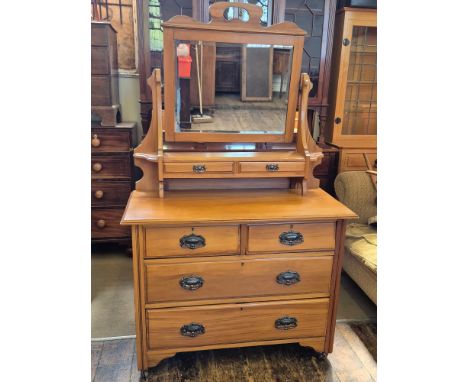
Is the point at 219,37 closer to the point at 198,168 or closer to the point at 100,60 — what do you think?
the point at 198,168

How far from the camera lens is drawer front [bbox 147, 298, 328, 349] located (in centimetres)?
140

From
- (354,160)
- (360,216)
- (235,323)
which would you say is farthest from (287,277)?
(354,160)

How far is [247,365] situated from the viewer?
60.6 inches

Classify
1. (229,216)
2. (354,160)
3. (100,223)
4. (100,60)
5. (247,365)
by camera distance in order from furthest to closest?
(354,160), (100,223), (100,60), (247,365), (229,216)

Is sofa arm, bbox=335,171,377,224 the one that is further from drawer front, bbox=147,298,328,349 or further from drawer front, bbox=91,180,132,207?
drawer front, bbox=91,180,132,207

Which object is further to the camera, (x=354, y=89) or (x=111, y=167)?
(x=354, y=89)

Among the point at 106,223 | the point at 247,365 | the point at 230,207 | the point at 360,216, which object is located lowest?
the point at 247,365

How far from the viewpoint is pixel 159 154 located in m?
1.43

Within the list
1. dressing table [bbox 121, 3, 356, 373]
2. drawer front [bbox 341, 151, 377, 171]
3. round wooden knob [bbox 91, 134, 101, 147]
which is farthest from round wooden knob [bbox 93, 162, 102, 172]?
drawer front [bbox 341, 151, 377, 171]

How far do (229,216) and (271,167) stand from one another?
12.9 inches

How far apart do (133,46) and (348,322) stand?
2221 millimetres

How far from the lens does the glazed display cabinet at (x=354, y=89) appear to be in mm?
2201

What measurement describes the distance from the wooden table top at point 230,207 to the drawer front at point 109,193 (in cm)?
79
